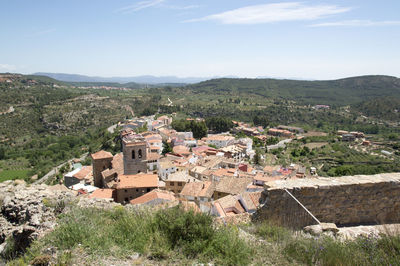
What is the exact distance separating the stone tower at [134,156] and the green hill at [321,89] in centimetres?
12498

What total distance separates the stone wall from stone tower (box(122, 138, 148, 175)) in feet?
60.5

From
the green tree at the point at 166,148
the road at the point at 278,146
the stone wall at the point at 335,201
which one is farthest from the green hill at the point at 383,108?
the stone wall at the point at 335,201

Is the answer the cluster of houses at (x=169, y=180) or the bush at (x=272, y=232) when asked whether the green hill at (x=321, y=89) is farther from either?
the bush at (x=272, y=232)

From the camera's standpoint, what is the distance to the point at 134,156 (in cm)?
2309

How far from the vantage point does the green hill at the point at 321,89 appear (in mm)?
139750

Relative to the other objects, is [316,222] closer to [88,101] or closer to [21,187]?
[21,187]

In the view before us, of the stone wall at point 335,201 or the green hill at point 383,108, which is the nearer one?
the stone wall at point 335,201

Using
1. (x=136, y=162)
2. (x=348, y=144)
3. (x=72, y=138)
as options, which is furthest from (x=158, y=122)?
(x=348, y=144)

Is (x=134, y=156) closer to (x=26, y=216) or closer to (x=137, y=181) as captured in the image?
(x=137, y=181)

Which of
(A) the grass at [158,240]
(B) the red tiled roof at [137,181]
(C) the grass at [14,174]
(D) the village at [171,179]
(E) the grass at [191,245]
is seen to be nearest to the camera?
(E) the grass at [191,245]

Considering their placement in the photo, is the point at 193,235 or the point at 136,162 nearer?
the point at 193,235

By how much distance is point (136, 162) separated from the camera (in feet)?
75.9

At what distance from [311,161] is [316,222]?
150 ft

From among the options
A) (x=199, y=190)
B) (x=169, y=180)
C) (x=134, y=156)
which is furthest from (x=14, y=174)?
(x=199, y=190)
